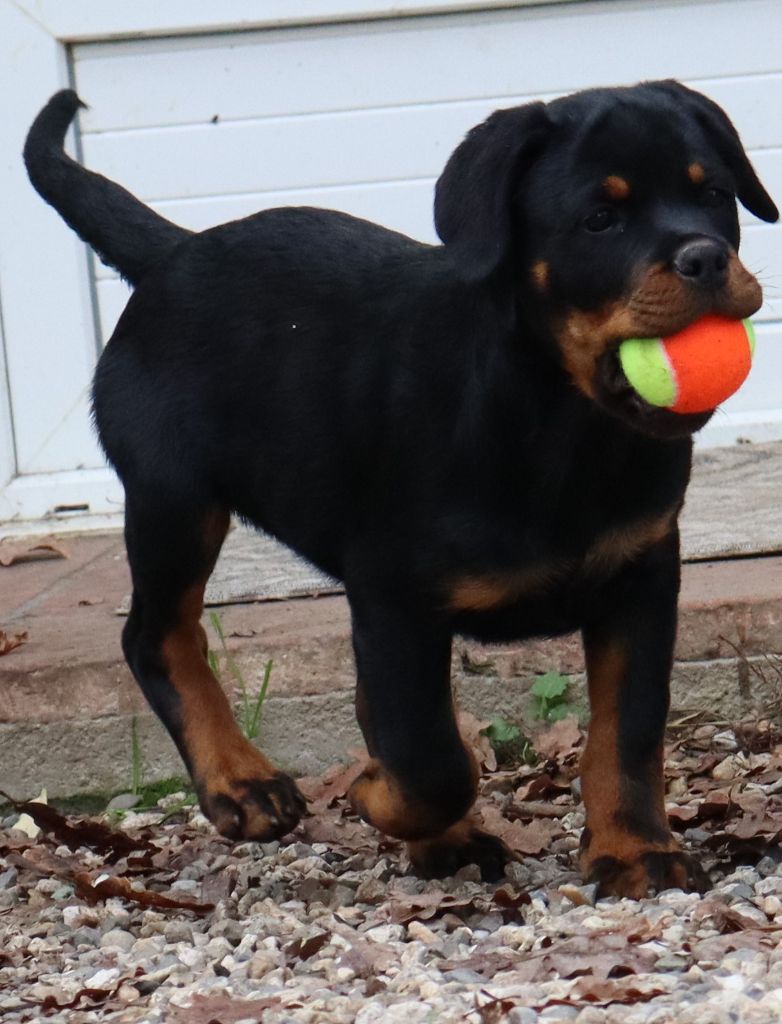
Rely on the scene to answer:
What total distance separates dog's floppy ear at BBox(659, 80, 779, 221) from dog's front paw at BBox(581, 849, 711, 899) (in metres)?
1.17

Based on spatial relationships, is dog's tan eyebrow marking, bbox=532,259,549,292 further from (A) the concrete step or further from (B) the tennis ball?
(A) the concrete step

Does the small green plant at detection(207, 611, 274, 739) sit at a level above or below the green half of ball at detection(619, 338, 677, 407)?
below

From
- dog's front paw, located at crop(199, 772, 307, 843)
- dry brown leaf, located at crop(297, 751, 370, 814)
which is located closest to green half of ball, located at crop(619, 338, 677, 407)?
dog's front paw, located at crop(199, 772, 307, 843)

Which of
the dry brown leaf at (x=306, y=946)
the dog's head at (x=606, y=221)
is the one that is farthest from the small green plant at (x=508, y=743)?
the dog's head at (x=606, y=221)

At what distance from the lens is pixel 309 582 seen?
4988 millimetres

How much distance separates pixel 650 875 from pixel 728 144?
127 centimetres

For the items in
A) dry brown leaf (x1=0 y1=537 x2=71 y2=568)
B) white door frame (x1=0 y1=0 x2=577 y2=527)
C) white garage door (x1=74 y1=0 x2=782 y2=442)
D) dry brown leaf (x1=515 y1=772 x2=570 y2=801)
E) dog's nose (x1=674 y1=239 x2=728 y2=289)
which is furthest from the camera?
white garage door (x1=74 y1=0 x2=782 y2=442)

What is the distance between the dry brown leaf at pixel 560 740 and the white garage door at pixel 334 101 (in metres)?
2.44

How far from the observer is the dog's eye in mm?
2980

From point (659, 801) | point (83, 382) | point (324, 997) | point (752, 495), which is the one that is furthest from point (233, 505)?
point (83, 382)

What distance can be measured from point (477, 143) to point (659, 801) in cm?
122

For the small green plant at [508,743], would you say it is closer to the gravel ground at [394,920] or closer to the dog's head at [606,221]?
the gravel ground at [394,920]

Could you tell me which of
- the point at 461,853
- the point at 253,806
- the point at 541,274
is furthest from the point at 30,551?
the point at 541,274

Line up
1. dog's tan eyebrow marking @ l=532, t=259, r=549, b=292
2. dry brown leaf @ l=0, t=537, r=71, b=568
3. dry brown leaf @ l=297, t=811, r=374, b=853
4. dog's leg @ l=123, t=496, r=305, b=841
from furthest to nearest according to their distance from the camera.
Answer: dry brown leaf @ l=0, t=537, r=71, b=568 < dry brown leaf @ l=297, t=811, r=374, b=853 < dog's leg @ l=123, t=496, r=305, b=841 < dog's tan eyebrow marking @ l=532, t=259, r=549, b=292
